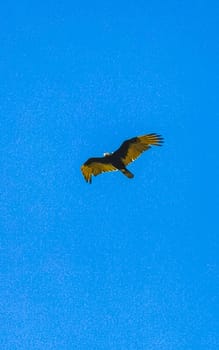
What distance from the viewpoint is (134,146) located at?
74188 mm

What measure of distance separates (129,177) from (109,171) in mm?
1431

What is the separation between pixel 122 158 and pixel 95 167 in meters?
1.28

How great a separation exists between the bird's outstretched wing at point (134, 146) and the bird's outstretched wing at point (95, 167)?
0.60 meters

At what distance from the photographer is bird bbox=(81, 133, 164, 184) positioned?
73875 mm

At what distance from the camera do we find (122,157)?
74.4 meters

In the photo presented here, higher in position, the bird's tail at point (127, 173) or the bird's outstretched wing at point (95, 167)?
the bird's outstretched wing at point (95, 167)

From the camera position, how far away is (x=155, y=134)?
243ft

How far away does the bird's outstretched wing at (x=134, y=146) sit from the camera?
73.9m

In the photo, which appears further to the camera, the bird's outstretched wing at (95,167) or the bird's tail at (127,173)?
the bird's outstretched wing at (95,167)

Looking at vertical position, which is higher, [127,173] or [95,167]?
[95,167]

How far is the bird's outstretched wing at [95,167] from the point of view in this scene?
74.6m

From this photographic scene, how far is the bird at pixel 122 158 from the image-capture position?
73875 millimetres

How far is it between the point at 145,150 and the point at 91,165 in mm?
2448

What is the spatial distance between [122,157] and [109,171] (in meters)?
0.90
